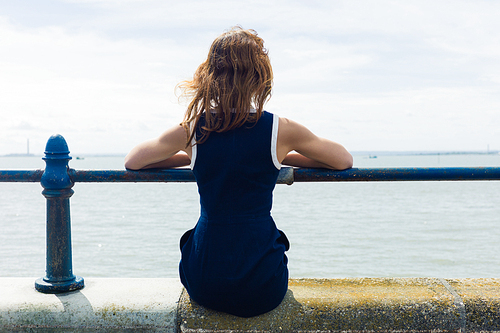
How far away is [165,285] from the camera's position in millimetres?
2248

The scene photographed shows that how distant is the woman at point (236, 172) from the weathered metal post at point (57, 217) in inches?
29.8

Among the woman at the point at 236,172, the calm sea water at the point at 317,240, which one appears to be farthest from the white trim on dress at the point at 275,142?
the calm sea water at the point at 317,240

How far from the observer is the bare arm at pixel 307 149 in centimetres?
196

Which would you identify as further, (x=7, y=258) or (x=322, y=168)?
(x=7, y=258)

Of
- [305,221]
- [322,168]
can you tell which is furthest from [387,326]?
[305,221]

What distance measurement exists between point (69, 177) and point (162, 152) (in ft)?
1.92

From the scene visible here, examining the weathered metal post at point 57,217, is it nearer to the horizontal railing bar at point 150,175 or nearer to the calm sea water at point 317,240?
the horizontal railing bar at point 150,175

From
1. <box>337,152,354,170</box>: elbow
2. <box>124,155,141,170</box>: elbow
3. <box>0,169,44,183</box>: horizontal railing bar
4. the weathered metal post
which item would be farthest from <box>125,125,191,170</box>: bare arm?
<box>337,152,354,170</box>: elbow

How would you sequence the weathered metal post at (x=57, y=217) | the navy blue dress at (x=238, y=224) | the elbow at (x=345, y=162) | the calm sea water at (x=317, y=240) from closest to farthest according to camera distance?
1. the navy blue dress at (x=238, y=224)
2. the elbow at (x=345, y=162)
3. the weathered metal post at (x=57, y=217)
4. the calm sea water at (x=317, y=240)

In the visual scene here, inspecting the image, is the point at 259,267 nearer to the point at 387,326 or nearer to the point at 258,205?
the point at 258,205

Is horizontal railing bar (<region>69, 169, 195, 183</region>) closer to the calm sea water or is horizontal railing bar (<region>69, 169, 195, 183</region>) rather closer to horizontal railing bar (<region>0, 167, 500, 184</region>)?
horizontal railing bar (<region>0, 167, 500, 184</region>)

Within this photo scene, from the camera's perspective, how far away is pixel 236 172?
1871 mm

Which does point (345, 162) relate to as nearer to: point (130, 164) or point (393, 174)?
point (393, 174)

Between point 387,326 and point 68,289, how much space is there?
1575 millimetres
